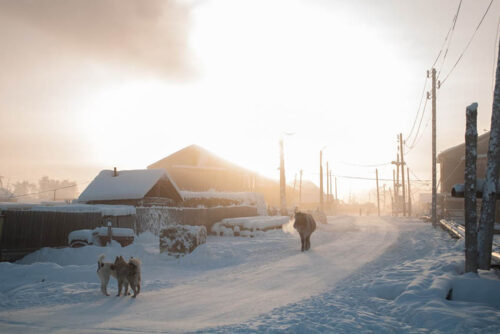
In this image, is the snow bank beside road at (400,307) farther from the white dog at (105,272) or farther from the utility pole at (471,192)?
the white dog at (105,272)

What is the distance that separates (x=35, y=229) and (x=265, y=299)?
1278 cm

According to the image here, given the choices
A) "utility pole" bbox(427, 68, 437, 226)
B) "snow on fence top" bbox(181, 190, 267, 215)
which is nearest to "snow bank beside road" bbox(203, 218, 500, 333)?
"utility pole" bbox(427, 68, 437, 226)

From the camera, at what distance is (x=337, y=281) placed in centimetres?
1029

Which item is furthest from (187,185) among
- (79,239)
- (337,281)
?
(337,281)

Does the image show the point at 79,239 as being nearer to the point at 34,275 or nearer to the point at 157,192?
the point at 34,275

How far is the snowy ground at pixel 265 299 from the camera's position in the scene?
21.2 ft

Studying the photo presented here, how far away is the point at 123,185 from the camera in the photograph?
28.6 metres

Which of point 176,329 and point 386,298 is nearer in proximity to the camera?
point 176,329

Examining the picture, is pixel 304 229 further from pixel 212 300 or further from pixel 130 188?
pixel 130 188

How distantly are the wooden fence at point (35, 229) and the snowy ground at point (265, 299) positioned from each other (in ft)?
8.68

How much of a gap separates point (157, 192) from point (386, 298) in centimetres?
2404

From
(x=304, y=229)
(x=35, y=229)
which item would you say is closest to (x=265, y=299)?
(x=304, y=229)

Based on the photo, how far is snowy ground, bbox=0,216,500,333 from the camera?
6473 mm

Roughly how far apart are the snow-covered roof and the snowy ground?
1414cm
